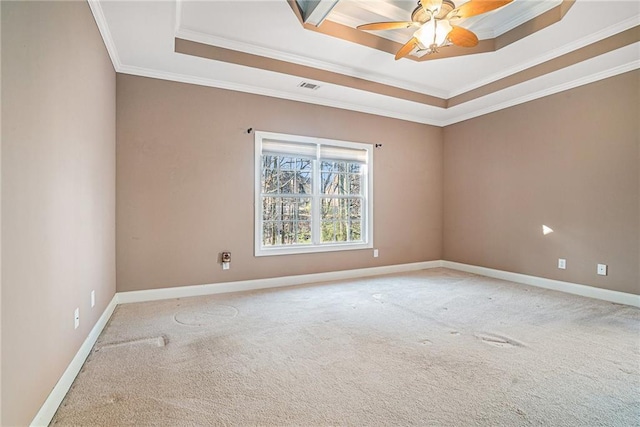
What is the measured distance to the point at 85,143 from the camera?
232cm

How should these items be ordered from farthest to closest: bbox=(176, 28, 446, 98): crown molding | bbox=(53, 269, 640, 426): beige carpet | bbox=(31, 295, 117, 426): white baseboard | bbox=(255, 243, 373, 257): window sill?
bbox=(255, 243, 373, 257): window sill, bbox=(176, 28, 446, 98): crown molding, bbox=(53, 269, 640, 426): beige carpet, bbox=(31, 295, 117, 426): white baseboard

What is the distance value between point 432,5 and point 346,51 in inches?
47.1

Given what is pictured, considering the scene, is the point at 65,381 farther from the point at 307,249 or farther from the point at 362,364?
the point at 307,249

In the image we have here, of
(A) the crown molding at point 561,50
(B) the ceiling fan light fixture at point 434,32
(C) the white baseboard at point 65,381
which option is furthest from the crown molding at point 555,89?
(C) the white baseboard at point 65,381

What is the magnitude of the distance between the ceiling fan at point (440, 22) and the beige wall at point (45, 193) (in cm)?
219

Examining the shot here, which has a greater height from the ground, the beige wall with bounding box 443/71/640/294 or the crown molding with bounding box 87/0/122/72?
the crown molding with bounding box 87/0/122/72

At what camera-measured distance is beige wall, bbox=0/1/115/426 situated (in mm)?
1261

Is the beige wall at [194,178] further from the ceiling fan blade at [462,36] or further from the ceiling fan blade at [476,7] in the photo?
the ceiling fan blade at [476,7]

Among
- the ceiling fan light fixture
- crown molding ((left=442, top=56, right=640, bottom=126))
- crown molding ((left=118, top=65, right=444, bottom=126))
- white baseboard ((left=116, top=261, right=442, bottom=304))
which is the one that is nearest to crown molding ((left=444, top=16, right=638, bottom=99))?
crown molding ((left=442, top=56, right=640, bottom=126))

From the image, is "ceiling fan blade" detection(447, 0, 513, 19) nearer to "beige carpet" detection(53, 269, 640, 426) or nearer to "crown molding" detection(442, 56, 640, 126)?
"crown molding" detection(442, 56, 640, 126)

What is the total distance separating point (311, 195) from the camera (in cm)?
466

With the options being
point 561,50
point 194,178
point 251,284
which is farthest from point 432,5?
point 251,284

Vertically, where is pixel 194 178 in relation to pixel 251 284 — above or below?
above

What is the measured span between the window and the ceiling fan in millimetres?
2003
